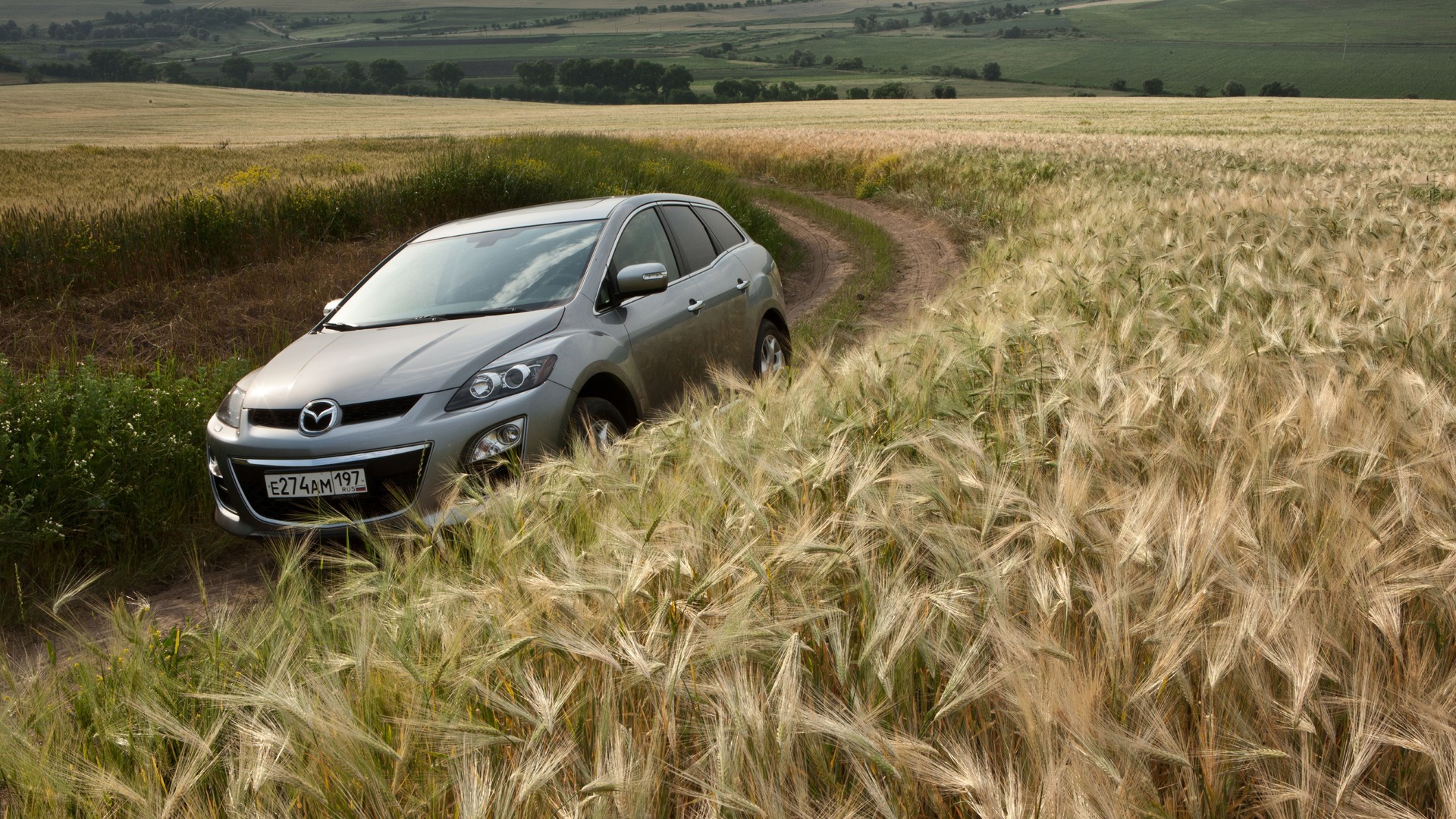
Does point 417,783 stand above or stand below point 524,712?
below

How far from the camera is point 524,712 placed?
160 cm

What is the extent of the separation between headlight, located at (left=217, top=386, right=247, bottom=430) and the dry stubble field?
2.24m

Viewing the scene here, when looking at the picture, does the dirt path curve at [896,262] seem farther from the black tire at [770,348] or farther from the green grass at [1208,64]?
the green grass at [1208,64]

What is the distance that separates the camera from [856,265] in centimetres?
1493

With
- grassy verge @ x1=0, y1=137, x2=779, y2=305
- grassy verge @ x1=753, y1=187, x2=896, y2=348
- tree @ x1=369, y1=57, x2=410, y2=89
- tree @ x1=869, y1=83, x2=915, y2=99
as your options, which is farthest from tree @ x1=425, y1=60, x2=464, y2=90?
grassy verge @ x1=0, y1=137, x2=779, y2=305

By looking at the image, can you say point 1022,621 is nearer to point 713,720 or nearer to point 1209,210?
point 713,720

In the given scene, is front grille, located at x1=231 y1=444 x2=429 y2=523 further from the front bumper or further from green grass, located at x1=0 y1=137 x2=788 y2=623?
green grass, located at x1=0 y1=137 x2=788 y2=623

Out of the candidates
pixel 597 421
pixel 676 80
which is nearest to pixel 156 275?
pixel 597 421

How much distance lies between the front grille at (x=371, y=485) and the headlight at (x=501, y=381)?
1.02 ft

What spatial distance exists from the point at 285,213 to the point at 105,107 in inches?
2009

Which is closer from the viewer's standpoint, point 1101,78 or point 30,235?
point 30,235

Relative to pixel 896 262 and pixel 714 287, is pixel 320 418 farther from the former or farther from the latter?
pixel 896 262

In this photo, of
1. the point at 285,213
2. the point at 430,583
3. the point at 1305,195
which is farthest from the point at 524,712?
the point at 285,213

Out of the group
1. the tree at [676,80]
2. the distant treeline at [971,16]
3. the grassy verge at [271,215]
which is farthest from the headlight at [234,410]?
the distant treeline at [971,16]
